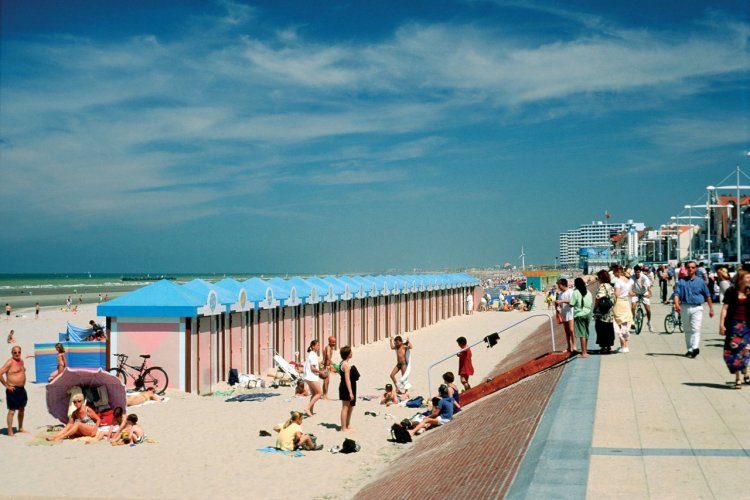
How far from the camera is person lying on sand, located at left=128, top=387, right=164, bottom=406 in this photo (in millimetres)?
15391

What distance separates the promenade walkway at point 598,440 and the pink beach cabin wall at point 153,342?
7.00m

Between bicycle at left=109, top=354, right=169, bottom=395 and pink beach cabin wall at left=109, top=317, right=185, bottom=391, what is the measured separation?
13 centimetres

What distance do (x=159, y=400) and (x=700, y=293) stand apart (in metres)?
11.1

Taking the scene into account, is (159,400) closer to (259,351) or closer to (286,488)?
(259,351)

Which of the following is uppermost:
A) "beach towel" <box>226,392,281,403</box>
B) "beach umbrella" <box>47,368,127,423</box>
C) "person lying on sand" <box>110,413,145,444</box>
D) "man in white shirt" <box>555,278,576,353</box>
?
"man in white shirt" <box>555,278,576,353</box>

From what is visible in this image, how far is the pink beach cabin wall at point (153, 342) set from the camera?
55.3ft

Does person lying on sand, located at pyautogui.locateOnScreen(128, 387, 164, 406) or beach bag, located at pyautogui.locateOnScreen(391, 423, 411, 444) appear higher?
person lying on sand, located at pyautogui.locateOnScreen(128, 387, 164, 406)

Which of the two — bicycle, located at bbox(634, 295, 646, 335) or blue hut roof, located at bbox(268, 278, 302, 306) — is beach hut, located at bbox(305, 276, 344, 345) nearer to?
blue hut roof, located at bbox(268, 278, 302, 306)

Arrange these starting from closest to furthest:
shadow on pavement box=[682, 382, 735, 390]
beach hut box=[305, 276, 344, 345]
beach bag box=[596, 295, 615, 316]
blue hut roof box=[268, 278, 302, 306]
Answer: shadow on pavement box=[682, 382, 735, 390] < beach bag box=[596, 295, 615, 316] < blue hut roof box=[268, 278, 302, 306] < beach hut box=[305, 276, 344, 345]

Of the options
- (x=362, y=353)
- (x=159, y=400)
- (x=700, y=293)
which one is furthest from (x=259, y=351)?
(x=700, y=293)

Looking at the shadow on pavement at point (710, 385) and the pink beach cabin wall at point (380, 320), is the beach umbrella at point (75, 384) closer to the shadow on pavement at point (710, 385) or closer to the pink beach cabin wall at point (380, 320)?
the shadow on pavement at point (710, 385)

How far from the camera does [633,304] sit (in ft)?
55.4

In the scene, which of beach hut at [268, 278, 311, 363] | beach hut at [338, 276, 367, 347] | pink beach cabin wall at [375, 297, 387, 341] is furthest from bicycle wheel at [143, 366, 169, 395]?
pink beach cabin wall at [375, 297, 387, 341]

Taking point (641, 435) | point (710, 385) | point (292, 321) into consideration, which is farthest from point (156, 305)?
point (641, 435)
